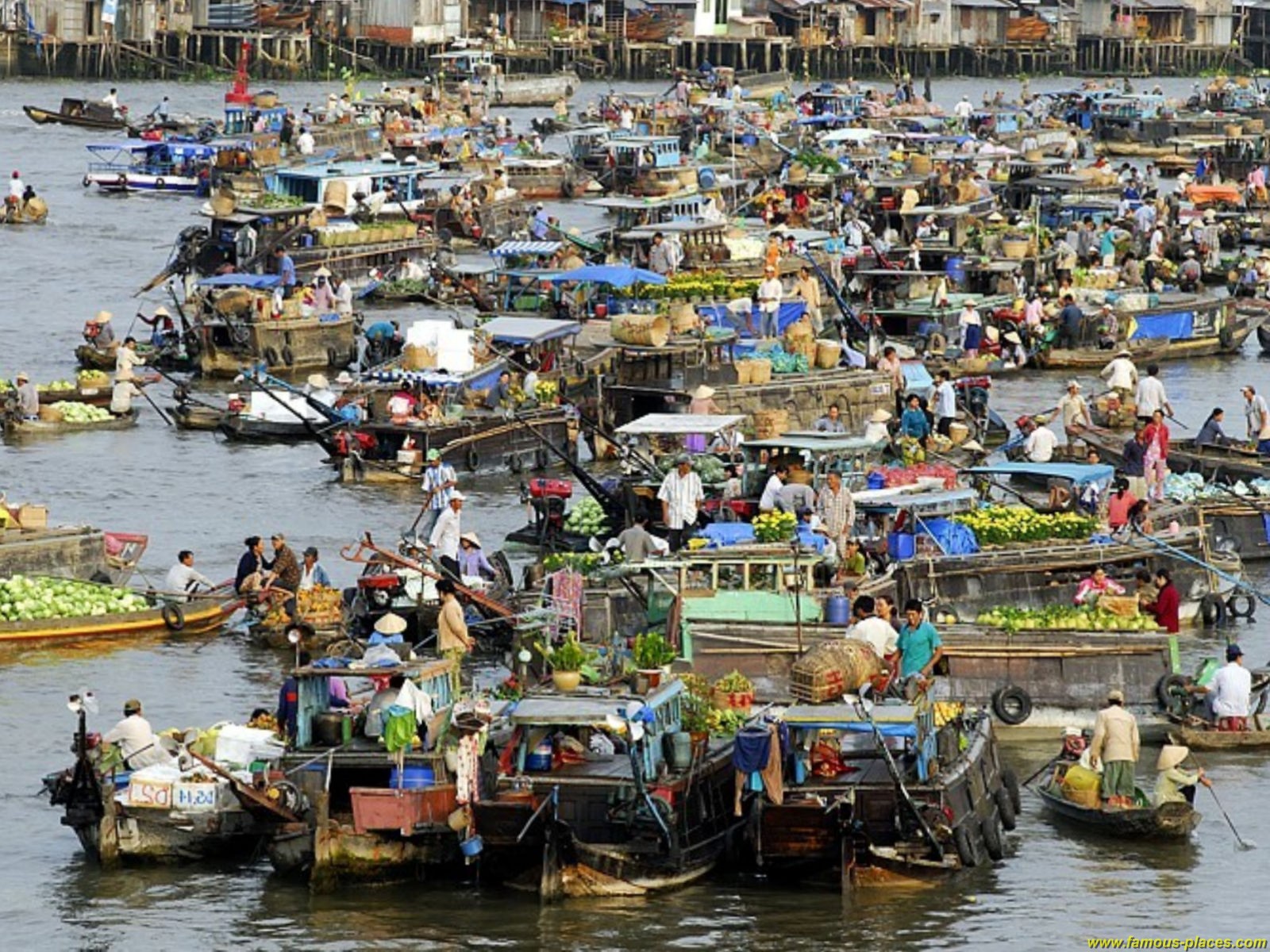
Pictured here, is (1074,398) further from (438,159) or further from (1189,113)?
(1189,113)

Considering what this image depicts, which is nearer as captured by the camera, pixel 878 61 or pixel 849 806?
pixel 849 806

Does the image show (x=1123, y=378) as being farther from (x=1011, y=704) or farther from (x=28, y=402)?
(x=1011, y=704)

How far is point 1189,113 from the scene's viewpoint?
319ft

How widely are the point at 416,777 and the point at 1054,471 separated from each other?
1250cm

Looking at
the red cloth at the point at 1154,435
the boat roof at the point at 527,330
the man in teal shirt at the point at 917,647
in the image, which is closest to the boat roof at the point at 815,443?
the red cloth at the point at 1154,435

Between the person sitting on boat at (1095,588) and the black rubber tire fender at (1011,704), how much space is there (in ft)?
6.94

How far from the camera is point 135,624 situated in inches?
1246

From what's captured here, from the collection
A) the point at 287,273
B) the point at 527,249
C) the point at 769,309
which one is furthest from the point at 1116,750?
the point at 287,273

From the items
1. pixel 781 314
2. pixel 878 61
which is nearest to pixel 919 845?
pixel 781 314

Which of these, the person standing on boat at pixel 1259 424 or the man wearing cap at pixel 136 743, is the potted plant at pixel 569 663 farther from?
the person standing on boat at pixel 1259 424

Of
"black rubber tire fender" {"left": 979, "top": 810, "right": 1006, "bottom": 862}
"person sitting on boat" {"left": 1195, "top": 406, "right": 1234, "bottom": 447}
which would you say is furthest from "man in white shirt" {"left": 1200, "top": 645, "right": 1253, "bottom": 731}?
"person sitting on boat" {"left": 1195, "top": 406, "right": 1234, "bottom": 447}

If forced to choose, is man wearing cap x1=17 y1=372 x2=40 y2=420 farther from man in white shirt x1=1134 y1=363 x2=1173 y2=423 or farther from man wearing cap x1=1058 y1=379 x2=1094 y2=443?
man in white shirt x1=1134 y1=363 x2=1173 y2=423

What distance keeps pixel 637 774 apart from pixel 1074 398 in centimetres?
1887

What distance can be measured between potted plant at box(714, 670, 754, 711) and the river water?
5.31 ft
